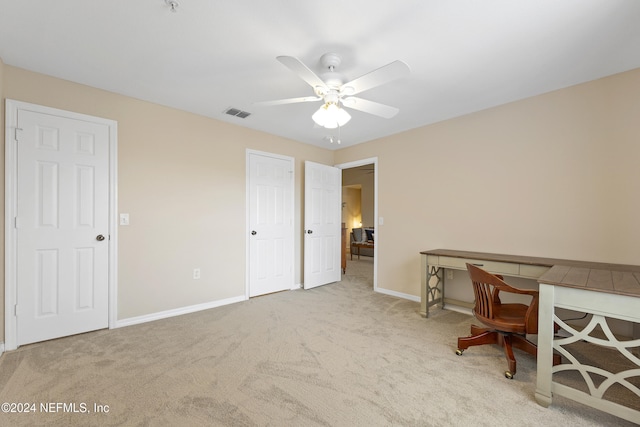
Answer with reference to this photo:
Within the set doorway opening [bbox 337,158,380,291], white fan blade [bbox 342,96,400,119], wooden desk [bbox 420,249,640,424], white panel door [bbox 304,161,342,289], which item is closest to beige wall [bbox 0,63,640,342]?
wooden desk [bbox 420,249,640,424]


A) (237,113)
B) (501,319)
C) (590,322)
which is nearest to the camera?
(590,322)

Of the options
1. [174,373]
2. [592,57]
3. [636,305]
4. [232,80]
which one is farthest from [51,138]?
[592,57]

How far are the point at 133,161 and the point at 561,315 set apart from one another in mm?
4694

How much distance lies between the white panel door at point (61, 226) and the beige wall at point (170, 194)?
0.17 metres

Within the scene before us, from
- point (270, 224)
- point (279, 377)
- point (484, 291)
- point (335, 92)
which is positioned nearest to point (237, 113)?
point (270, 224)

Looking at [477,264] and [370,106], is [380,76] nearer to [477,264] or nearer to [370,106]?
[370,106]

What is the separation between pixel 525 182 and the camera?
2.88 m

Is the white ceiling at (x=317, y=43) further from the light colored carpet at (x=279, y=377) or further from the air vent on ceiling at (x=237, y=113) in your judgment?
the light colored carpet at (x=279, y=377)

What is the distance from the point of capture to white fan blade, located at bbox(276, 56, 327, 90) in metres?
1.61

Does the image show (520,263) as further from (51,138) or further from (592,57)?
(51,138)

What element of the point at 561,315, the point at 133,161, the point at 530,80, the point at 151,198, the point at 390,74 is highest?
the point at 530,80

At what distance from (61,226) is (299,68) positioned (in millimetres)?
2689

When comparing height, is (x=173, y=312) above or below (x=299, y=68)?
below

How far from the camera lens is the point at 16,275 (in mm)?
2346
